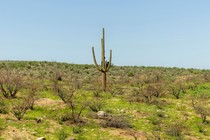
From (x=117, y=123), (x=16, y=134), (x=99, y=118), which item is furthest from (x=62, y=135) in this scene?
(x=99, y=118)

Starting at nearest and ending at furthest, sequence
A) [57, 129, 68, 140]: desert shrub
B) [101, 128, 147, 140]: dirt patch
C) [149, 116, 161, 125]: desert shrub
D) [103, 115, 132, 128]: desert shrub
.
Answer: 1. [57, 129, 68, 140]: desert shrub
2. [101, 128, 147, 140]: dirt patch
3. [103, 115, 132, 128]: desert shrub
4. [149, 116, 161, 125]: desert shrub

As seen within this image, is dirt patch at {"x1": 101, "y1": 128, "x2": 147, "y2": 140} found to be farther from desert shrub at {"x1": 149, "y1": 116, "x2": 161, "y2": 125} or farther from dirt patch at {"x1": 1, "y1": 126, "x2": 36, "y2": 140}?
dirt patch at {"x1": 1, "y1": 126, "x2": 36, "y2": 140}

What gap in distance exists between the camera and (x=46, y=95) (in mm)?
18234

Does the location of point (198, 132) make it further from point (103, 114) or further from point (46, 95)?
point (46, 95)

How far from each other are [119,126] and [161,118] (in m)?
2.71

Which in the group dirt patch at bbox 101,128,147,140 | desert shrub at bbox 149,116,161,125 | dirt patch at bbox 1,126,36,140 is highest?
dirt patch at bbox 1,126,36,140

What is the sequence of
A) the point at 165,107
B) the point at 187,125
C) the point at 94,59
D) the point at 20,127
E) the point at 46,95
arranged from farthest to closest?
the point at 94,59, the point at 46,95, the point at 165,107, the point at 187,125, the point at 20,127

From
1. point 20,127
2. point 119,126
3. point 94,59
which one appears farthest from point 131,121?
point 94,59

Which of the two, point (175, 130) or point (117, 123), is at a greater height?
point (117, 123)

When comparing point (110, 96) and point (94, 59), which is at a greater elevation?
point (94, 59)

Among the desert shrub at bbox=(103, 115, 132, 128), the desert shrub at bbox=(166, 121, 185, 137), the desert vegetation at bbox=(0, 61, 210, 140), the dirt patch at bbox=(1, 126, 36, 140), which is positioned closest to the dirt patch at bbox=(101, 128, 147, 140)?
the desert vegetation at bbox=(0, 61, 210, 140)

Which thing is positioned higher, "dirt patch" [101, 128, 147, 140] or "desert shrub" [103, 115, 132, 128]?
"desert shrub" [103, 115, 132, 128]

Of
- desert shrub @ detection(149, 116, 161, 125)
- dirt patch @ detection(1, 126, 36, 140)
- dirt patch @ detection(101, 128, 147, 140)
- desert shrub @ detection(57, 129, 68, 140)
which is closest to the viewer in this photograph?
dirt patch @ detection(1, 126, 36, 140)

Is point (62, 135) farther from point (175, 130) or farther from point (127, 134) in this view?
point (175, 130)
